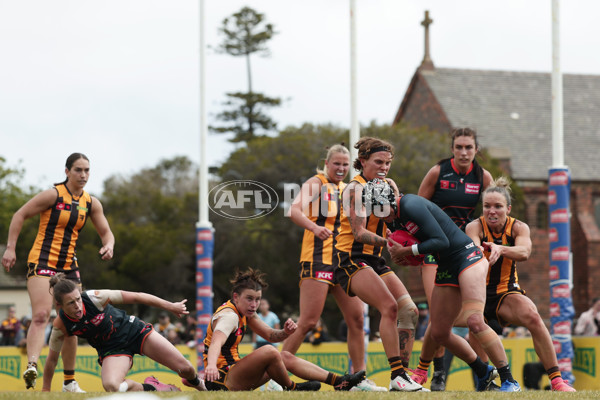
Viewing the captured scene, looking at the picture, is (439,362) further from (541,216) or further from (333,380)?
(541,216)

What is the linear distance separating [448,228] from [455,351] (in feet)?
4.40

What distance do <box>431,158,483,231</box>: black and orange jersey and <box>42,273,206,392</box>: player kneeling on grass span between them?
10.7 ft

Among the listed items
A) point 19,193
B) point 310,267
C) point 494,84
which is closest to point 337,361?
point 310,267

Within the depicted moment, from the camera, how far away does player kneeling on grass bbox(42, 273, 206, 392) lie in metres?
9.16

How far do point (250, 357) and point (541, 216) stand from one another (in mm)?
44489

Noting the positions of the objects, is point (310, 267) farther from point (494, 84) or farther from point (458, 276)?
point (494, 84)

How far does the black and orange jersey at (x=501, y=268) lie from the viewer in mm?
9492

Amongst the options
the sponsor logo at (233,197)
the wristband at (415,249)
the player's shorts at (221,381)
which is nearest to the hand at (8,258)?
the player's shorts at (221,381)

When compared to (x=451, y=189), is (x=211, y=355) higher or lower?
lower

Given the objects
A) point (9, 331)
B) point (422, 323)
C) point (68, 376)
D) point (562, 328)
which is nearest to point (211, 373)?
point (68, 376)

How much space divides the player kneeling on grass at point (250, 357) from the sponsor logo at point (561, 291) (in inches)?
332

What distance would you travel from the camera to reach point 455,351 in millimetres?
9352

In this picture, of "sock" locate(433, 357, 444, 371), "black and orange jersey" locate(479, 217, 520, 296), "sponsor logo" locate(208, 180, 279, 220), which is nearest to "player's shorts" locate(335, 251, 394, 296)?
"black and orange jersey" locate(479, 217, 520, 296)

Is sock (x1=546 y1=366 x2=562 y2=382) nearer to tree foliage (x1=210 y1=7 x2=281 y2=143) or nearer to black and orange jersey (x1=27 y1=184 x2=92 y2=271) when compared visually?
black and orange jersey (x1=27 y1=184 x2=92 y2=271)
